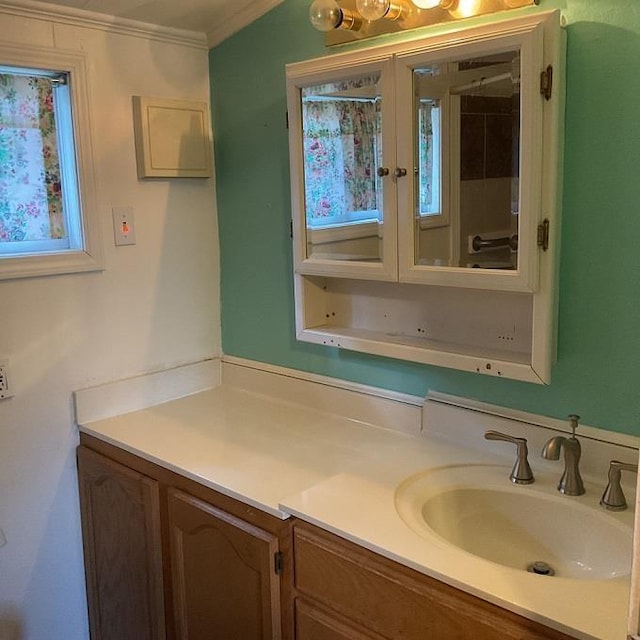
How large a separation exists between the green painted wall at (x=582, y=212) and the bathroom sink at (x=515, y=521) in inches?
7.1

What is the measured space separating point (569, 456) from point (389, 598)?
1.50ft

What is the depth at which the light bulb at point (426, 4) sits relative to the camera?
1.53m

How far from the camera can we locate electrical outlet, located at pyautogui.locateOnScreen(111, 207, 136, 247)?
200cm

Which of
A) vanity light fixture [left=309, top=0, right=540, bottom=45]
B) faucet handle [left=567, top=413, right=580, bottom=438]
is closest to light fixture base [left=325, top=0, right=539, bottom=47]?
vanity light fixture [left=309, top=0, right=540, bottom=45]

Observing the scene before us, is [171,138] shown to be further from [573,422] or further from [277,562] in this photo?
[573,422]

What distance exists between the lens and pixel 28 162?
6.22 feet

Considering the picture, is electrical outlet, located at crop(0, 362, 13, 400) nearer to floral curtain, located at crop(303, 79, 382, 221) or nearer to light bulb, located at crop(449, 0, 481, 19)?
floral curtain, located at crop(303, 79, 382, 221)

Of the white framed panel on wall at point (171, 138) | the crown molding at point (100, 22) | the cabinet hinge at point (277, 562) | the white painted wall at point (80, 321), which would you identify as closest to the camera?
the cabinet hinge at point (277, 562)

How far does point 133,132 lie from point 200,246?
0.38 meters

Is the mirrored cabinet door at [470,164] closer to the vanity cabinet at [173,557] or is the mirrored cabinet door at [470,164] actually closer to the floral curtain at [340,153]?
the floral curtain at [340,153]

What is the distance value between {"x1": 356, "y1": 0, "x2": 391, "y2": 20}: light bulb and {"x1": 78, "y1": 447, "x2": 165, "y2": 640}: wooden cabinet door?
45.9 inches

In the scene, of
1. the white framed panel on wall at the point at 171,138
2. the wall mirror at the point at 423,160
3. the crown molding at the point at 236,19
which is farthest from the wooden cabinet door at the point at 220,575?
the crown molding at the point at 236,19

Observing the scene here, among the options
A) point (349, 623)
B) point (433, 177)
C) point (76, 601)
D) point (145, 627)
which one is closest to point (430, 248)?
point (433, 177)

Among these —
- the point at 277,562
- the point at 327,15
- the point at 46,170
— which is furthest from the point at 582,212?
the point at 46,170
